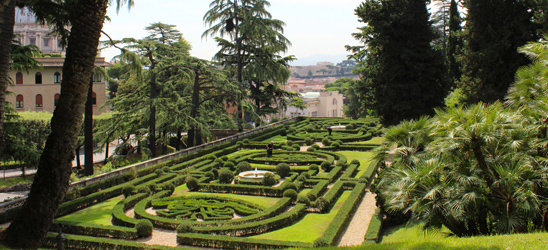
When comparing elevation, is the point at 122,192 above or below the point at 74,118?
below

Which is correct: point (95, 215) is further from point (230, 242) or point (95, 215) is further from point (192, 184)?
point (230, 242)

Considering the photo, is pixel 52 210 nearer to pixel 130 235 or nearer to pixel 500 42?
pixel 130 235

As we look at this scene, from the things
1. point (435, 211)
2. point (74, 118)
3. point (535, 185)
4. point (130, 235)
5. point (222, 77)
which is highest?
point (222, 77)

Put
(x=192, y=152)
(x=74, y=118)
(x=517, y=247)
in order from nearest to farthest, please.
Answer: (x=517, y=247) → (x=74, y=118) → (x=192, y=152)

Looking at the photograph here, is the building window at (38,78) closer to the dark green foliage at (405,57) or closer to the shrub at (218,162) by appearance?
the shrub at (218,162)

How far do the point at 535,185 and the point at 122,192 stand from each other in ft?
47.1

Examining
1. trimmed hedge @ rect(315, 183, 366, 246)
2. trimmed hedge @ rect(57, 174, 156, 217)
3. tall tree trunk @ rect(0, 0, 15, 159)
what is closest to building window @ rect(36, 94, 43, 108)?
trimmed hedge @ rect(57, 174, 156, 217)

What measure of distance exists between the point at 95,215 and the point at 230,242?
589cm

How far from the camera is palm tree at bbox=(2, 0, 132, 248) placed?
28.8 ft

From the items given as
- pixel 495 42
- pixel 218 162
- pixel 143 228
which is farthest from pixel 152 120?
pixel 495 42

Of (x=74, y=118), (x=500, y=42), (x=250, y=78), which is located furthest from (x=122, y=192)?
(x=250, y=78)

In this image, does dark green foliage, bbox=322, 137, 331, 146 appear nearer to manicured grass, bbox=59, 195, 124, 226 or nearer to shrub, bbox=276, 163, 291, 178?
shrub, bbox=276, 163, 291, 178

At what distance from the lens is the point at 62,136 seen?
8.88 meters

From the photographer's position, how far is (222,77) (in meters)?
29.7
